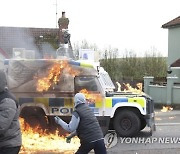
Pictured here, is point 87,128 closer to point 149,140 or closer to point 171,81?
point 149,140

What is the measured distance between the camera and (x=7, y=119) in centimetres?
452

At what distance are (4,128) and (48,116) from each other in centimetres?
647

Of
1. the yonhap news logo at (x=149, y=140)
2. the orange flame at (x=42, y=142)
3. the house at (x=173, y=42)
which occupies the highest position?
the house at (x=173, y=42)

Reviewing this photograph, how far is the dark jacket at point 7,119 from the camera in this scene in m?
4.50

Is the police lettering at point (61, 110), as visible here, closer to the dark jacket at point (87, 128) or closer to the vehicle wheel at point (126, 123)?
the vehicle wheel at point (126, 123)

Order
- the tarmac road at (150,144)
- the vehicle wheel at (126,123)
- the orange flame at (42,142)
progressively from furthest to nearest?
1. the vehicle wheel at (126,123)
2. the orange flame at (42,142)
3. the tarmac road at (150,144)

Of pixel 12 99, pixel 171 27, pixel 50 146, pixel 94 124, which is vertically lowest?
pixel 50 146

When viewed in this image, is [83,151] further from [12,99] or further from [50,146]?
[50,146]

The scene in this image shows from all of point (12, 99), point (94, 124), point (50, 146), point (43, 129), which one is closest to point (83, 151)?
point (94, 124)

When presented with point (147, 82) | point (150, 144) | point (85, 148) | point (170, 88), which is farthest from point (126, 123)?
point (147, 82)

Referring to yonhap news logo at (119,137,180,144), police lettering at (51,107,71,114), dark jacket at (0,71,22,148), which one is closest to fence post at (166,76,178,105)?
yonhap news logo at (119,137,180,144)

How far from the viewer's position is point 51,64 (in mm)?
10977

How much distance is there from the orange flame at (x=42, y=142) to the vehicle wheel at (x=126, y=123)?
171 centimetres

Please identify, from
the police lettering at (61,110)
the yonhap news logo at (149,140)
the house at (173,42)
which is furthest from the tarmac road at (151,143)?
the house at (173,42)
